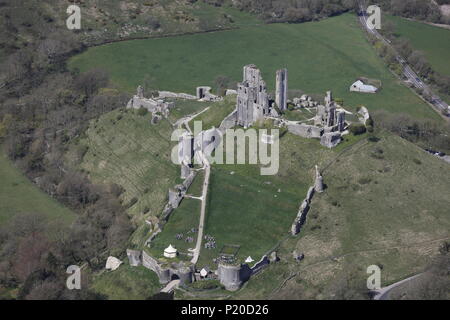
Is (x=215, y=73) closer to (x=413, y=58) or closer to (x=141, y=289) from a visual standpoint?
(x=413, y=58)

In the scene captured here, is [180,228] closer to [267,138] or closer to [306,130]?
[267,138]

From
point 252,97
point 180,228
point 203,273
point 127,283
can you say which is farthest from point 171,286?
point 252,97

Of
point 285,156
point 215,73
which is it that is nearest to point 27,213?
point 285,156

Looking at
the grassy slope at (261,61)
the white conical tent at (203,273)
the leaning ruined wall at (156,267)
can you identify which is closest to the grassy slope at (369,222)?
the white conical tent at (203,273)

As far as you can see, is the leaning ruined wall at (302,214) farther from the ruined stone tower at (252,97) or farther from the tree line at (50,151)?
the tree line at (50,151)

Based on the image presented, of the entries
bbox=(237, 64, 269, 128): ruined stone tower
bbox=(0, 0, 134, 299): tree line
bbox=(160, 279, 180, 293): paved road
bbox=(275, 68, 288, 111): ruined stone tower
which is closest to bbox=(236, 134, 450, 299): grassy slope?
bbox=(160, 279, 180, 293): paved road

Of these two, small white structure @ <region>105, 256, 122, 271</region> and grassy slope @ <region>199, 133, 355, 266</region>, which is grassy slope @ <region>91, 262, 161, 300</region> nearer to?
small white structure @ <region>105, 256, 122, 271</region>
